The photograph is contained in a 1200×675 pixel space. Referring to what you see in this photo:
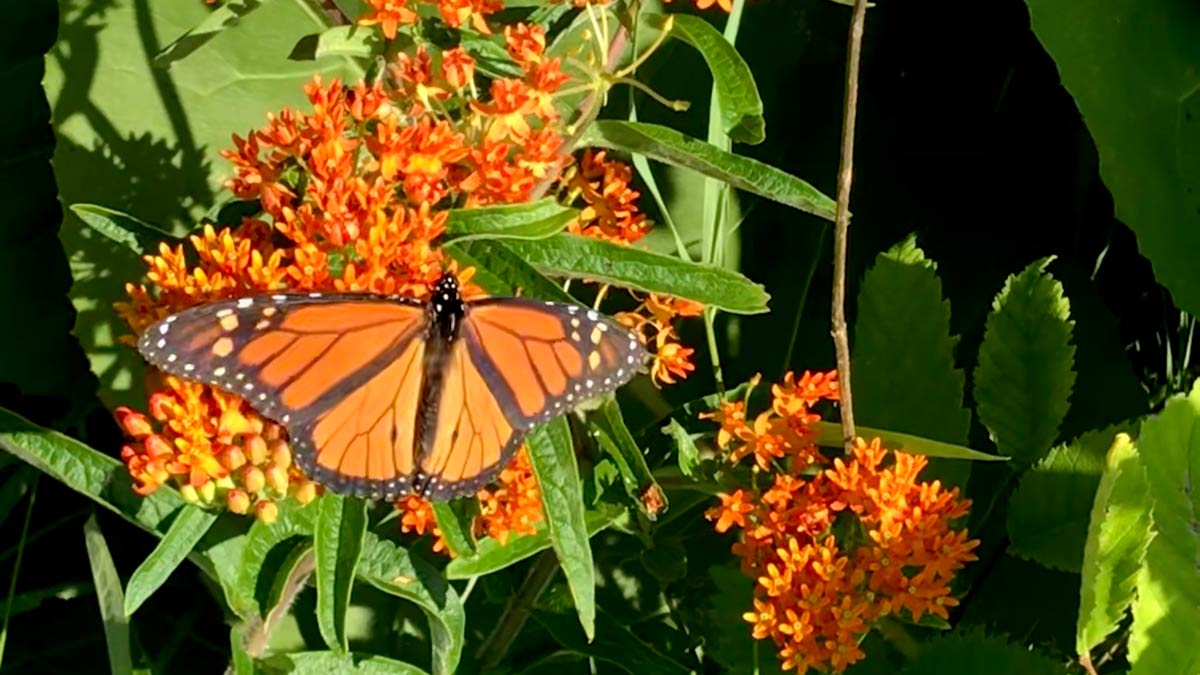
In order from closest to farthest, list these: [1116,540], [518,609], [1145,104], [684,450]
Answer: [1116,540], [684,450], [518,609], [1145,104]

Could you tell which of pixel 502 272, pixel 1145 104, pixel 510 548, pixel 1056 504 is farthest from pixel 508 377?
pixel 1145 104

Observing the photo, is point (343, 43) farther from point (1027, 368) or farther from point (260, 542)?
point (1027, 368)

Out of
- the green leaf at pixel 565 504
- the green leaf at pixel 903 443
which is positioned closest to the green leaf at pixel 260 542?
the green leaf at pixel 565 504

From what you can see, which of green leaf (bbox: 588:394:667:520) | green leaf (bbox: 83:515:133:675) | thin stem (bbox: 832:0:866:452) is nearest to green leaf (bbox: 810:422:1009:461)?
thin stem (bbox: 832:0:866:452)

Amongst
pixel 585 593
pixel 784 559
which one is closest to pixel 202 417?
pixel 585 593

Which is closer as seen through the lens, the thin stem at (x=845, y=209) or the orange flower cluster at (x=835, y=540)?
the thin stem at (x=845, y=209)

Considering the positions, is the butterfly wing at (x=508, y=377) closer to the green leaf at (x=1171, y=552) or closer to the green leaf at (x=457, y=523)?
the green leaf at (x=457, y=523)

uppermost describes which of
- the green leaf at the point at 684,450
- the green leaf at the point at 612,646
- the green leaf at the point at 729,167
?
the green leaf at the point at 729,167
